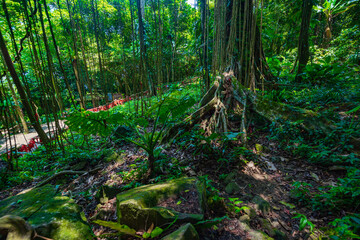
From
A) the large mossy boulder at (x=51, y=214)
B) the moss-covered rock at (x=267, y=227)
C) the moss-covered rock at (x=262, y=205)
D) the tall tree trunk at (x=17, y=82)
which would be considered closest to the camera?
the large mossy boulder at (x=51, y=214)

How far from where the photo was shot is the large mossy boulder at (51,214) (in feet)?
3.48

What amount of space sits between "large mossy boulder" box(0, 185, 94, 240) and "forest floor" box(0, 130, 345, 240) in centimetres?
26

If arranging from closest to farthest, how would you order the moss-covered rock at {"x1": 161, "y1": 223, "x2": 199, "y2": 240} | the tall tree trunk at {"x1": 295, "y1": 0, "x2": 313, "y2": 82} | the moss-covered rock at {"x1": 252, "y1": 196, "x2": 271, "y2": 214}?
the moss-covered rock at {"x1": 161, "y1": 223, "x2": 199, "y2": 240}, the moss-covered rock at {"x1": 252, "y1": 196, "x2": 271, "y2": 214}, the tall tree trunk at {"x1": 295, "y1": 0, "x2": 313, "y2": 82}

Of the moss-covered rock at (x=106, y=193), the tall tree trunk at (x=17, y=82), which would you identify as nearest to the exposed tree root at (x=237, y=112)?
the moss-covered rock at (x=106, y=193)

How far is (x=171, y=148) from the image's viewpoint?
8.57ft

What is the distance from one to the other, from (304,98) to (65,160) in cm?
461

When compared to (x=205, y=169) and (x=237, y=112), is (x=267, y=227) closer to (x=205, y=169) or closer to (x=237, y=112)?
(x=205, y=169)

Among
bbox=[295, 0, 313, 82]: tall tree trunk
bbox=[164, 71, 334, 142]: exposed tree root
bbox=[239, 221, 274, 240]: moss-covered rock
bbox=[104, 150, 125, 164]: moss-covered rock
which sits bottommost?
bbox=[104, 150, 125, 164]: moss-covered rock

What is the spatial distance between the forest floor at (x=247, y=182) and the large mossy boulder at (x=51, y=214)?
0.86 feet

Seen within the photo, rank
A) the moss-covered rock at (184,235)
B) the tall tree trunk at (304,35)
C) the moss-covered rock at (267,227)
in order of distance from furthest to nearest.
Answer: the tall tree trunk at (304,35)
the moss-covered rock at (267,227)
the moss-covered rock at (184,235)

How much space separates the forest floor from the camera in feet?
4.33

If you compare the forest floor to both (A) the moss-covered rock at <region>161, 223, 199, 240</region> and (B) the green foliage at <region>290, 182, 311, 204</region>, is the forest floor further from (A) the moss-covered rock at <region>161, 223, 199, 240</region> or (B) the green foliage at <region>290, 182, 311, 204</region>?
(A) the moss-covered rock at <region>161, 223, 199, 240</region>

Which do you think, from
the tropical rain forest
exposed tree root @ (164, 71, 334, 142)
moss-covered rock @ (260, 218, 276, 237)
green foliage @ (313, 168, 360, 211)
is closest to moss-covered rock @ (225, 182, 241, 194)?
the tropical rain forest

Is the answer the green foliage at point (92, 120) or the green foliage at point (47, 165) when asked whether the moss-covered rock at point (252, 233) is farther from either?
the green foliage at point (47, 165)
